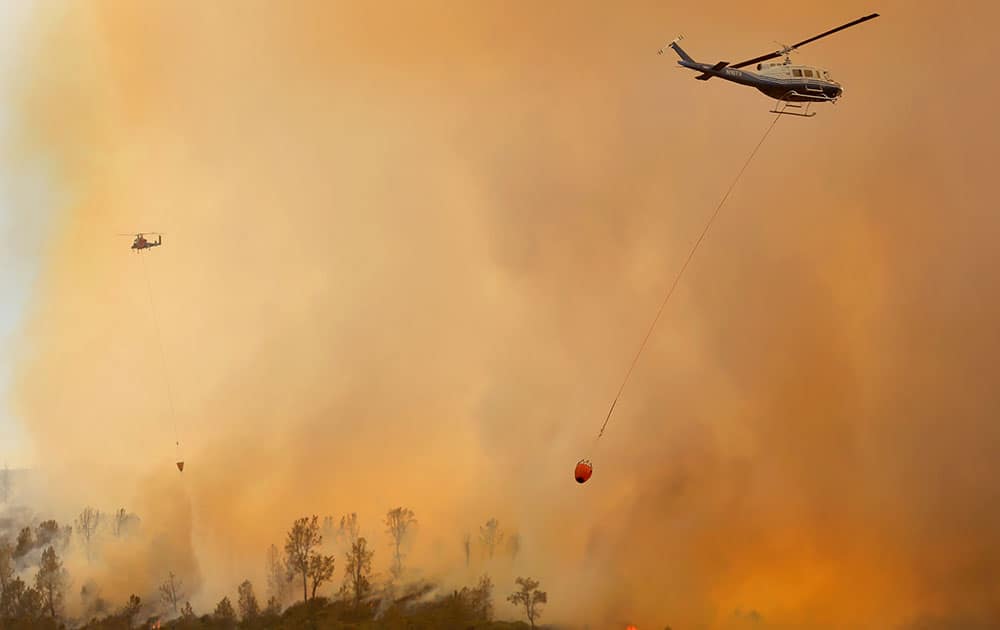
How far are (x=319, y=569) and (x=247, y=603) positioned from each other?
507cm

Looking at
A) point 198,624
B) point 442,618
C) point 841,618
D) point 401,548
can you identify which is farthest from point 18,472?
point 841,618

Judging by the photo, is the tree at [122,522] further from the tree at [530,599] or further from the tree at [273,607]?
the tree at [530,599]

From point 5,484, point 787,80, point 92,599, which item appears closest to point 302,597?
point 92,599

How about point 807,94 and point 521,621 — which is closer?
point 807,94

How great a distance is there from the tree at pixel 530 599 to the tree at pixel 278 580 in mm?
15037

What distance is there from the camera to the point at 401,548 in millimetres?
67875

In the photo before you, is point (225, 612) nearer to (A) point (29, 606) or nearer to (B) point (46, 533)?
(A) point (29, 606)

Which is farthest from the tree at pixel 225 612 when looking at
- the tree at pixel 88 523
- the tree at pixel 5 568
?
the tree at pixel 5 568

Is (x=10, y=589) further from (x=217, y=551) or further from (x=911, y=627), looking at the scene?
(x=911, y=627)

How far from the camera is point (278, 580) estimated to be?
65562 millimetres

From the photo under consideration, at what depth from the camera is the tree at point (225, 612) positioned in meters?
63.1

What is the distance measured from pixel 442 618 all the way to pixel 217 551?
58.0 ft

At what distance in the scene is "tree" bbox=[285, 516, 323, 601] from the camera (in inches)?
2579

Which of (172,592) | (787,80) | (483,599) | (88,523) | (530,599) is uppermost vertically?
(787,80)
